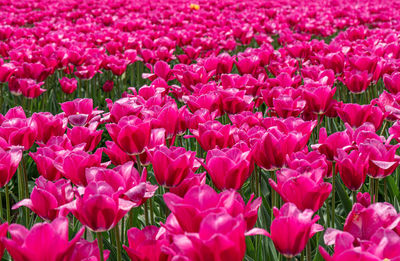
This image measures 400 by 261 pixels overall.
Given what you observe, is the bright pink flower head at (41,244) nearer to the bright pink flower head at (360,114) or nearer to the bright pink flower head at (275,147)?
the bright pink flower head at (275,147)

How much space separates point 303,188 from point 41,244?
823 mm

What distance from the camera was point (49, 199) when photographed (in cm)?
162

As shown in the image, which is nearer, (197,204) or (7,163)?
(197,204)

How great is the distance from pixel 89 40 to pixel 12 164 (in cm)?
503

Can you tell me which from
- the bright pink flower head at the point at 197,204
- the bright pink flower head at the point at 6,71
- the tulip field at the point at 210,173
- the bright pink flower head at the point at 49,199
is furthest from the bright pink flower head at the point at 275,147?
the bright pink flower head at the point at 6,71

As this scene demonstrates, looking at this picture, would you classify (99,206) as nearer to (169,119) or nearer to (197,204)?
(197,204)

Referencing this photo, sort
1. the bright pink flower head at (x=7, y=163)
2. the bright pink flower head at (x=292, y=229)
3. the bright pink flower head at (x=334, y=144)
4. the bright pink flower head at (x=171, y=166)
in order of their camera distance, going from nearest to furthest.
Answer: the bright pink flower head at (x=292, y=229) → the bright pink flower head at (x=171, y=166) → the bright pink flower head at (x=7, y=163) → the bright pink flower head at (x=334, y=144)

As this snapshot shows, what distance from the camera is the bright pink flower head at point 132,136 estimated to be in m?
2.03

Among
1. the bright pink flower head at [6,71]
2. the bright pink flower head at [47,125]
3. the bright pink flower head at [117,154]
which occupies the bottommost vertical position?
the bright pink flower head at [6,71]

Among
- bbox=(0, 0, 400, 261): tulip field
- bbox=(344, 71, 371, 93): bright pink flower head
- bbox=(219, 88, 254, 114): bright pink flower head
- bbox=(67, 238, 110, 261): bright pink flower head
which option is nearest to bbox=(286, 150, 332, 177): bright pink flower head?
bbox=(0, 0, 400, 261): tulip field

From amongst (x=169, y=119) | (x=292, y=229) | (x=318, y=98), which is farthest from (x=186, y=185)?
(x=318, y=98)

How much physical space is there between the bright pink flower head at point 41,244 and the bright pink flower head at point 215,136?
1.05 m

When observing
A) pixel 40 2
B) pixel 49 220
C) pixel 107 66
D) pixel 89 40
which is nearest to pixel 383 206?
pixel 49 220

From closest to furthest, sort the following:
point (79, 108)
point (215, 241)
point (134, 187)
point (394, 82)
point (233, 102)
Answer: point (215, 241) → point (134, 187) → point (79, 108) → point (233, 102) → point (394, 82)
